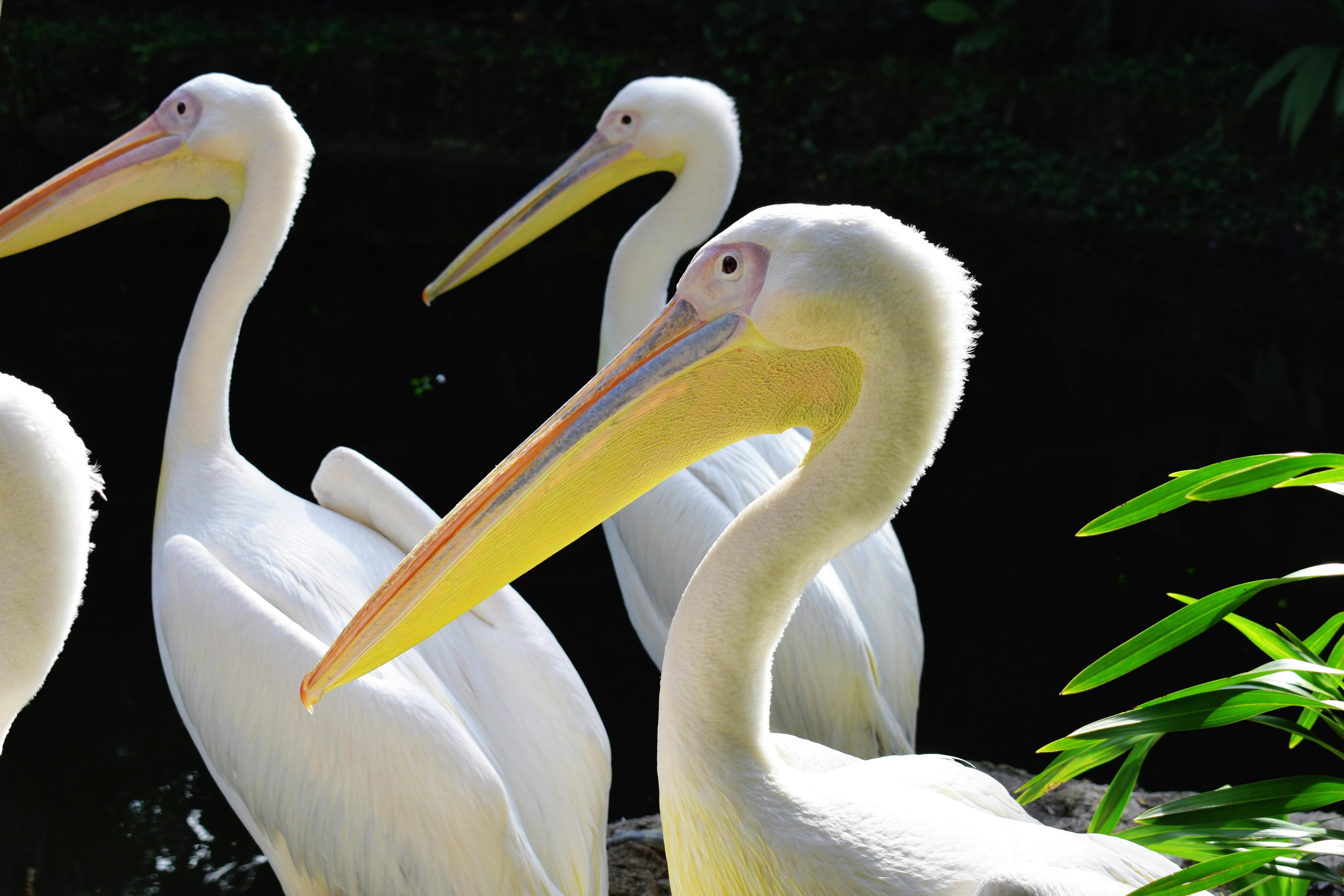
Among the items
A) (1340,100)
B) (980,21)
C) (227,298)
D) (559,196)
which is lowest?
(227,298)

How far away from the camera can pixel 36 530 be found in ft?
5.96

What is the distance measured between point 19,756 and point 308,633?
1.87 meters

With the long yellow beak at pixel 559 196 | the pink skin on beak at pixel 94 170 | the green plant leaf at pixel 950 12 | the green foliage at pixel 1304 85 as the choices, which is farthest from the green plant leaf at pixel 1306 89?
the pink skin on beak at pixel 94 170

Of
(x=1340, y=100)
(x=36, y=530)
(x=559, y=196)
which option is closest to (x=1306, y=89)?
(x=1340, y=100)

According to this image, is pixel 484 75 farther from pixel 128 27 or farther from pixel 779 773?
pixel 779 773

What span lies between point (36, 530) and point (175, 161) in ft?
4.92

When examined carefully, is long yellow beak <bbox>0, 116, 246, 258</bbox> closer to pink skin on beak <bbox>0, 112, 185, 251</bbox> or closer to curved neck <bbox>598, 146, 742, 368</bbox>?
pink skin on beak <bbox>0, 112, 185, 251</bbox>

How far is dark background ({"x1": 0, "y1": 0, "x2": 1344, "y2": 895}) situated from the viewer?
12.9ft

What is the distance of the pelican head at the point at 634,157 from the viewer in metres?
3.71

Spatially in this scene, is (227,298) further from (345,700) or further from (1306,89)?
(1306,89)

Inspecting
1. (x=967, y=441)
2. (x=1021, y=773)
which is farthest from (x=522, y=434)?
(x=1021, y=773)

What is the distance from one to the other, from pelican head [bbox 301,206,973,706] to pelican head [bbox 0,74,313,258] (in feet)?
5.43

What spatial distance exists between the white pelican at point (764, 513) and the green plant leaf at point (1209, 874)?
0.15 m

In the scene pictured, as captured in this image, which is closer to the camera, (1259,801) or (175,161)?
(1259,801)
